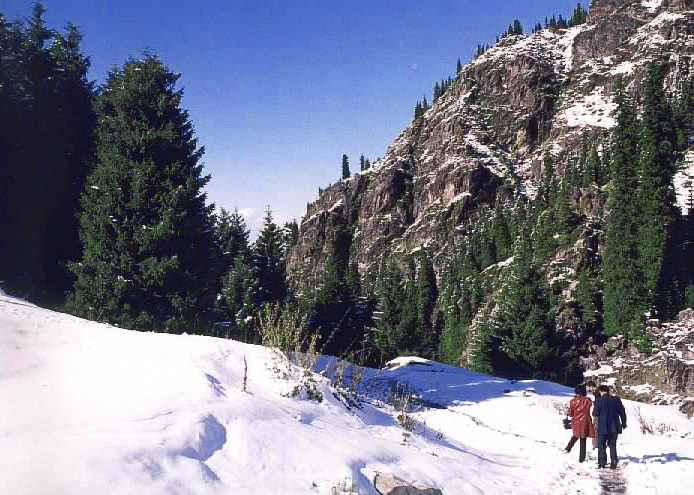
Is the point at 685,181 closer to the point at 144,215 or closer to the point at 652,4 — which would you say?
the point at 652,4

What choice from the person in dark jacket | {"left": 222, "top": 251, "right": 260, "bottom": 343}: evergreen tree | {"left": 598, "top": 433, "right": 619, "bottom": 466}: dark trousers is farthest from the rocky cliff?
{"left": 598, "top": 433, "right": 619, "bottom": 466}: dark trousers

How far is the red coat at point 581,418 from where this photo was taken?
33.1 ft

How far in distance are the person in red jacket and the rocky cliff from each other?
314 ft

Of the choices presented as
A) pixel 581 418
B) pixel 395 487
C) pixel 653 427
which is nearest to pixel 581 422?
pixel 581 418

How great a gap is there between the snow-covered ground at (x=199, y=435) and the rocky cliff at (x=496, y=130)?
9763 centimetres

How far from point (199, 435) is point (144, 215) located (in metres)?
12.7

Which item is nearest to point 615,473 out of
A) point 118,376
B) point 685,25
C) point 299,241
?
point 118,376

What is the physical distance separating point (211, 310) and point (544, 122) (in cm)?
11971

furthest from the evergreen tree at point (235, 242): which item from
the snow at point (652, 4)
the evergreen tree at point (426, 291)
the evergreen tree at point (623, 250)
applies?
the snow at point (652, 4)

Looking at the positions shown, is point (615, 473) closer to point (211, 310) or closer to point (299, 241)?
point (211, 310)

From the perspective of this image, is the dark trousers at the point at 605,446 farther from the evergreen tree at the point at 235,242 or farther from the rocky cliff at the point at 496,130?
the rocky cliff at the point at 496,130

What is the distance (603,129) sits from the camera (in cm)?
9988

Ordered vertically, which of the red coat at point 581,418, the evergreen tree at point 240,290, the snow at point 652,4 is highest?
the snow at point 652,4

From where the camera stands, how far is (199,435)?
498cm
